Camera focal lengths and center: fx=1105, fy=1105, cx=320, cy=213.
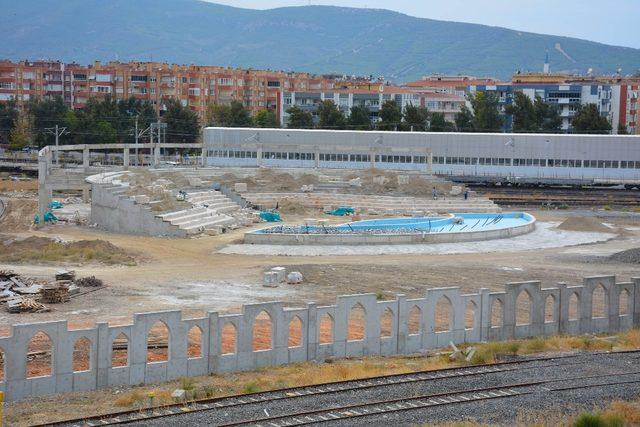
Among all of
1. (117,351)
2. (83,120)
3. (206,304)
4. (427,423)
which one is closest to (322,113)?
(83,120)

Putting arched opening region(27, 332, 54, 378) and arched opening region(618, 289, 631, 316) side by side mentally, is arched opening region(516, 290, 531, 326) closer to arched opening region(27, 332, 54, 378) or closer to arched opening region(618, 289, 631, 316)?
arched opening region(618, 289, 631, 316)

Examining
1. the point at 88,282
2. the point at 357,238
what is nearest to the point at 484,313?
the point at 88,282

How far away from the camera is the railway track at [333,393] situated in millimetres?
18375

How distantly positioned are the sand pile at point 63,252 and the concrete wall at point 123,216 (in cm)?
640

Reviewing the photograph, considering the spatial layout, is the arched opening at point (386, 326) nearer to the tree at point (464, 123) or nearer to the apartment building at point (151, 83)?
the tree at point (464, 123)

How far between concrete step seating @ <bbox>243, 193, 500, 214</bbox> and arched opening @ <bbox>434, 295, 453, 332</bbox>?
2493 centimetres

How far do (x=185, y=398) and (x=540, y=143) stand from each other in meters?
50.9

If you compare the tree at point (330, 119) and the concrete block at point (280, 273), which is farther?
the tree at point (330, 119)

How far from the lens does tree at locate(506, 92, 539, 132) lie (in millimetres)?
89188

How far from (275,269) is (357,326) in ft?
24.9

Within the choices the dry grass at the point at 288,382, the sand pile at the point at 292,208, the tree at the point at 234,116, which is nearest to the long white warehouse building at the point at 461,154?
the sand pile at the point at 292,208

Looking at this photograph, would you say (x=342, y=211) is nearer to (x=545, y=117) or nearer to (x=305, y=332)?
(x=305, y=332)

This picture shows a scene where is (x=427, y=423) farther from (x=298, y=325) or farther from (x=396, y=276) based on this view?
(x=396, y=276)

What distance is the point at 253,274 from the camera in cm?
3616
